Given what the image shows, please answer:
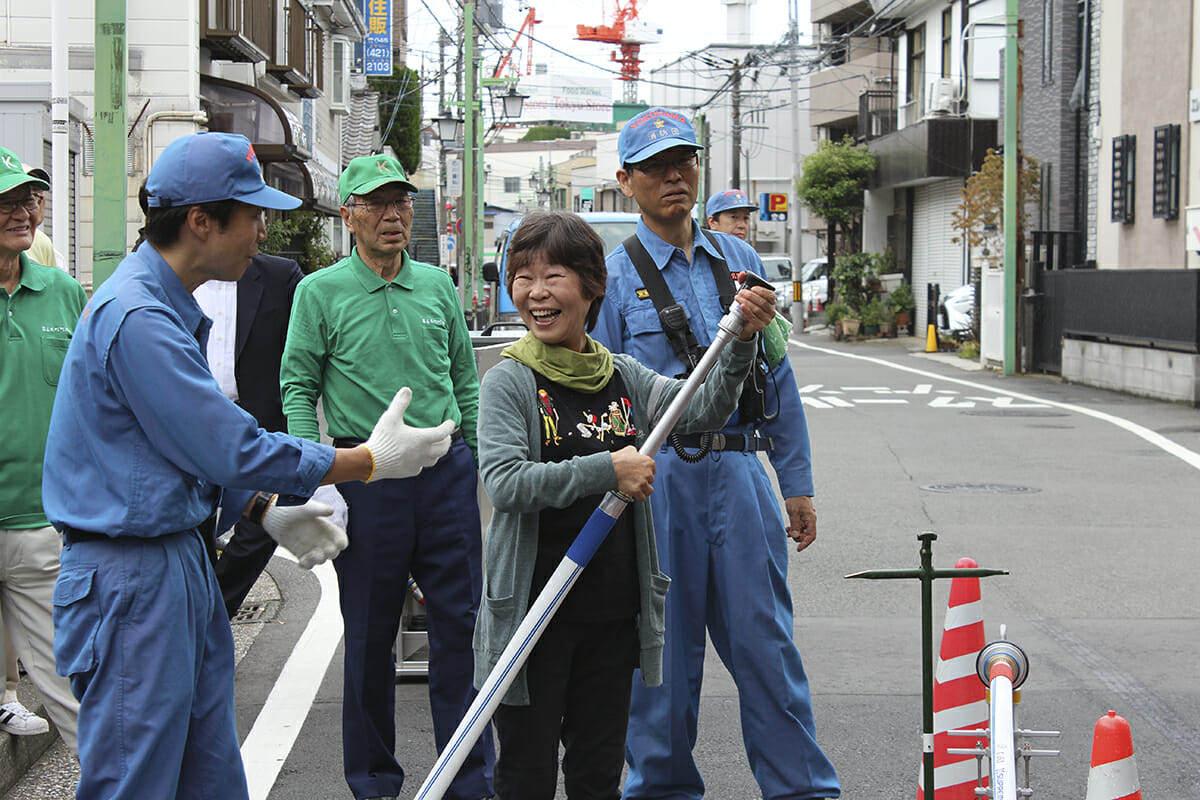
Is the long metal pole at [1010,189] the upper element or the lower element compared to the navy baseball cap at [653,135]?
upper

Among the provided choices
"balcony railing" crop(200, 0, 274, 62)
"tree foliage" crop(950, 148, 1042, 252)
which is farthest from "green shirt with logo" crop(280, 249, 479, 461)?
"tree foliage" crop(950, 148, 1042, 252)

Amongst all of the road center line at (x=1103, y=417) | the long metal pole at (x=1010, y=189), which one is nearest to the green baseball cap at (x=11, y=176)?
the road center line at (x=1103, y=417)

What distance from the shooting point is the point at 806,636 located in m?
6.57

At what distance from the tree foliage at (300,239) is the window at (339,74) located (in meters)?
17.8

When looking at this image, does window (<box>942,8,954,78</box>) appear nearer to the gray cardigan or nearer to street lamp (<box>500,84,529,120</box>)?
street lamp (<box>500,84,529,120</box>)

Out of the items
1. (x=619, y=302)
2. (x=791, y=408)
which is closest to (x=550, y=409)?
(x=619, y=302)

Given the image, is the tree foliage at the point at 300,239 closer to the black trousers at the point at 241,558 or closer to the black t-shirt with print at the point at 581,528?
the black trousers at the point at 241,558

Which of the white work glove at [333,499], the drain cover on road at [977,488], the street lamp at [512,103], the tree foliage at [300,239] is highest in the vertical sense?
the street lamp at [512,103]

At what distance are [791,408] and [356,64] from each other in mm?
40250

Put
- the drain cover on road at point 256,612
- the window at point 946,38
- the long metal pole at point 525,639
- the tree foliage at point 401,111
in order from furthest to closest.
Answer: the tree foliage at point 401,111 → the window at point 946,38 → the drain cover on road at point 256,612 → the long metal pole at point 525,639

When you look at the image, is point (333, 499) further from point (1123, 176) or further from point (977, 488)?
point (1123, 176)

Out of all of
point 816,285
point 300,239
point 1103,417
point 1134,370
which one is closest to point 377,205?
point 1103,417

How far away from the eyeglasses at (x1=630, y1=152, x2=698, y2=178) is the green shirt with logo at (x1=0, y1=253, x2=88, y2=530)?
2073mm

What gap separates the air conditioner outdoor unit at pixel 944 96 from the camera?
33.3 m
